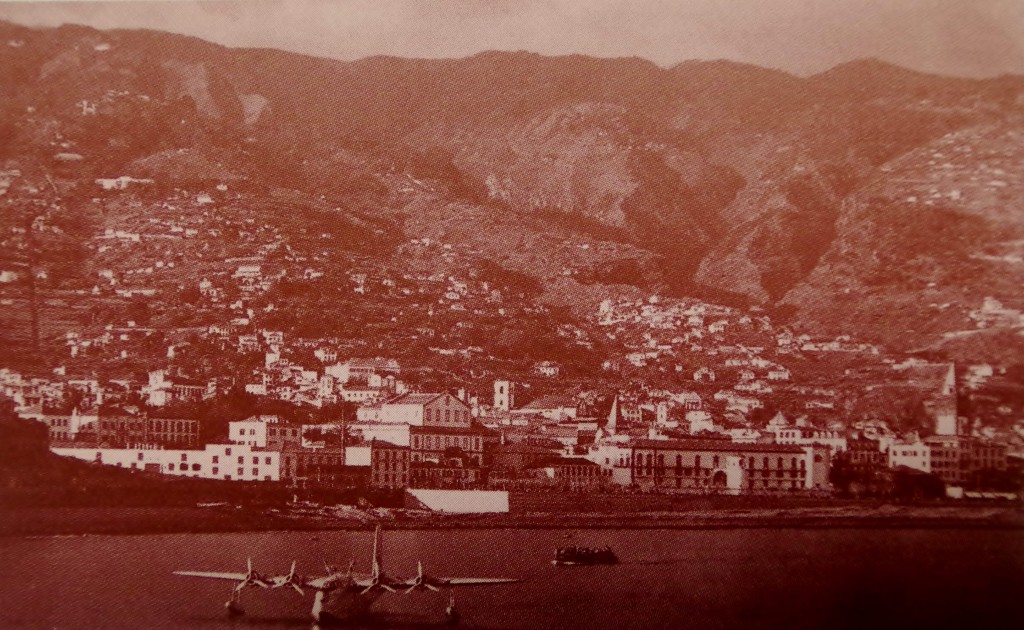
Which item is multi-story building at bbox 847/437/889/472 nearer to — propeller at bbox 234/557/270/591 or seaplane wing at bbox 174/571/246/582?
propeller at bbox 234/557/270/591

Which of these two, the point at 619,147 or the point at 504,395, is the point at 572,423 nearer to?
the point at 504,395

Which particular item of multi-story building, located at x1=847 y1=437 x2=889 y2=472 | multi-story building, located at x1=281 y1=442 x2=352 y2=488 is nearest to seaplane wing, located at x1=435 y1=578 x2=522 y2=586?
multi-story building, located at x1=281 y1=442 x2=352 y2=488

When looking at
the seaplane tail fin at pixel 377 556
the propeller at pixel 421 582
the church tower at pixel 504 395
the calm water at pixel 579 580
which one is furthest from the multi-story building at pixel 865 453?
the seaplane tail fin at pixel 377 556

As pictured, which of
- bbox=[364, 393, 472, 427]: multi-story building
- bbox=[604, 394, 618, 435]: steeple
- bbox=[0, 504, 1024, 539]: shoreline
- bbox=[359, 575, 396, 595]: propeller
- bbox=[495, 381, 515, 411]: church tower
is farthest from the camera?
bbox=[604, 394, 618, 435]: steeple

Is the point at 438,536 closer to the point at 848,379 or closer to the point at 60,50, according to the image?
the point at 848,379

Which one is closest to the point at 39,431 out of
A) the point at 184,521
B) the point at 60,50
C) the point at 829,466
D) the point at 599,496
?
the point at 184,521
